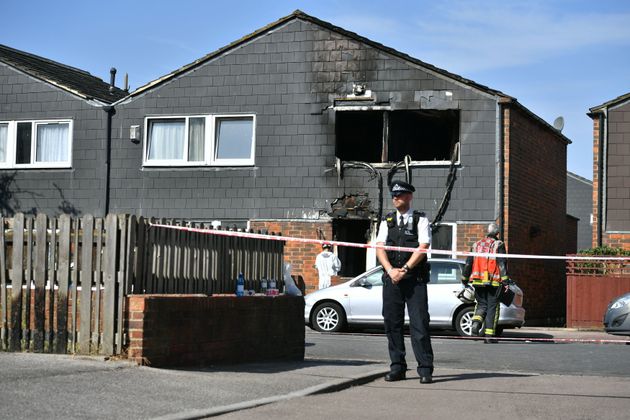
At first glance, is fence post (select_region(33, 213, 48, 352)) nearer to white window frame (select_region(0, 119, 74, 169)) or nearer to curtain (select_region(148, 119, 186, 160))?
curtain (select_region(148, 119, 186, 160))

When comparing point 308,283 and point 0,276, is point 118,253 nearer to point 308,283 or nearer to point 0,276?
point 0,276

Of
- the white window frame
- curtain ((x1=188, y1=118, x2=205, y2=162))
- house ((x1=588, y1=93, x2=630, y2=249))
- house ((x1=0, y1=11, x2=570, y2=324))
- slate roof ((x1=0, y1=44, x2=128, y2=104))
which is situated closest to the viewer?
house ((x1=0, y1=11, x2=570, y2=324))

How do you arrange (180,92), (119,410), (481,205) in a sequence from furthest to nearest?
(180,92), (481,205), (119,410)

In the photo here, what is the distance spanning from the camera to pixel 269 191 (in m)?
25.8

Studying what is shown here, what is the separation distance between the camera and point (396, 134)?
26.1 m

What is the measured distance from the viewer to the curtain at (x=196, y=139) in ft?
86.8

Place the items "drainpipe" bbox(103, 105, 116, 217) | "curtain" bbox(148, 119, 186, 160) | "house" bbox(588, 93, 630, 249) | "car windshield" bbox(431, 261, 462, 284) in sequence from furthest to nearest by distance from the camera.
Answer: "drainpipe" bbox(103, 105, 116, 217)
"curtain" bbox(148, 119, 186, 160)
"house" bbox(588, 93, 630, 249)
"car windshield" bbox(431, 261, 462, 284)

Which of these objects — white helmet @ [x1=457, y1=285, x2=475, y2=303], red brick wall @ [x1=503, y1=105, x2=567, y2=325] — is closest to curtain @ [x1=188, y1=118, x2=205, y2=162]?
red brick wall @ [x1=503, y1=105, x2=567, y2=325]

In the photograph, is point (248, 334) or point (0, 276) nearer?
point (0, 276)

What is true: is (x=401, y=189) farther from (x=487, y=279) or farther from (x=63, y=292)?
(x=487, y=279)

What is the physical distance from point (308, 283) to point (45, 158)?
783 cm

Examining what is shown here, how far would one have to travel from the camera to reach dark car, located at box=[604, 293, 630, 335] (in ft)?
58.8

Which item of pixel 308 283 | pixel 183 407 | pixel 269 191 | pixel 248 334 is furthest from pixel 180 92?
pixel 183 407

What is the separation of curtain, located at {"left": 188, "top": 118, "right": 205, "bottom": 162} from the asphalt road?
956 centimetres
